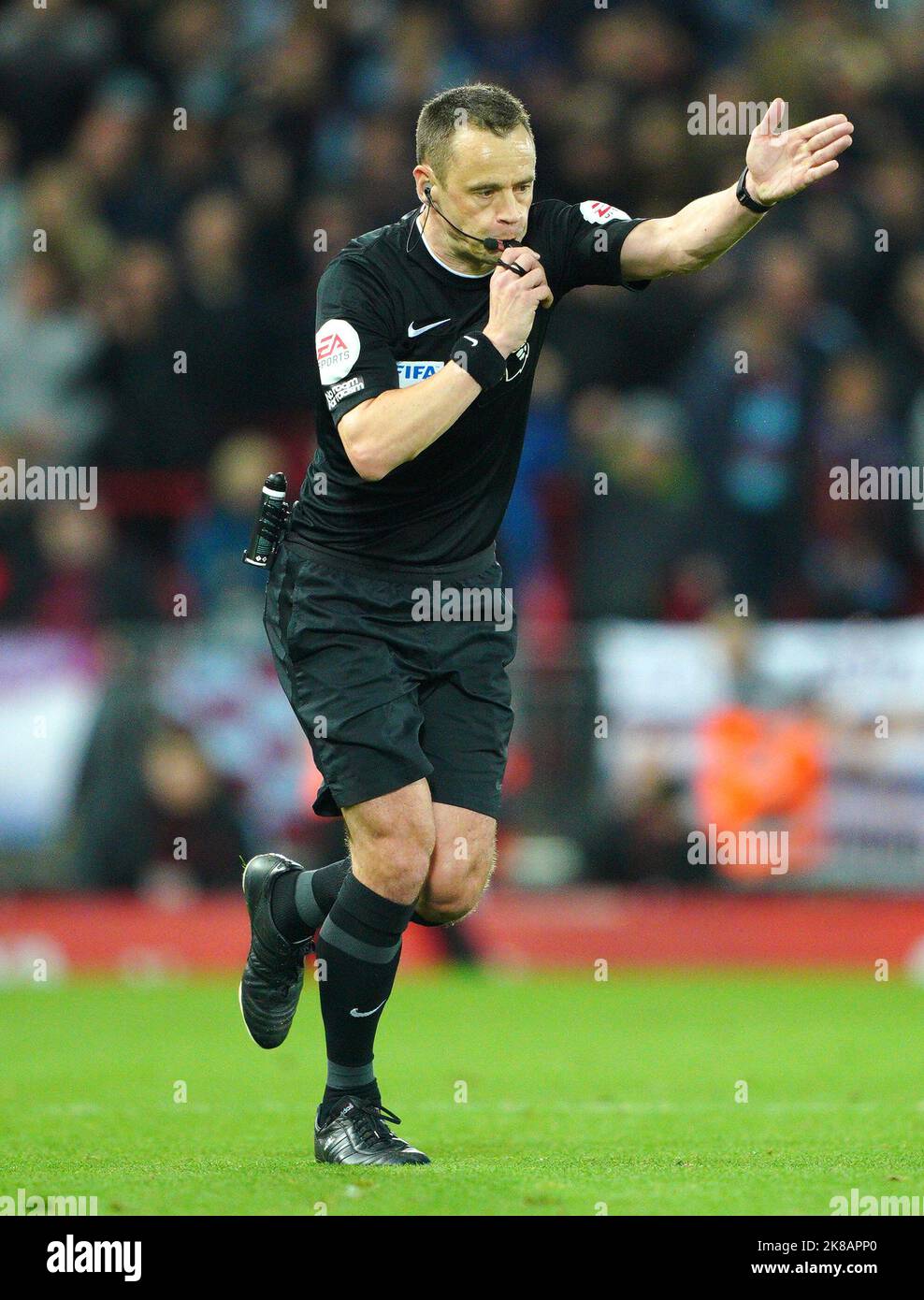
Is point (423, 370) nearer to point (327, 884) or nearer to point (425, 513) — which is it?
point (425, 513)

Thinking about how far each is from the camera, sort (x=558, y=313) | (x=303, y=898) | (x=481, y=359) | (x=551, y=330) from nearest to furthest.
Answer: (x=481, y=359) < (x=303, y=898) < (x=551, y=330) < (x=558, y=313)

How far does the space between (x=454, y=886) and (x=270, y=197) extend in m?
9.01

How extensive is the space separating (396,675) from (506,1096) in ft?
6.96

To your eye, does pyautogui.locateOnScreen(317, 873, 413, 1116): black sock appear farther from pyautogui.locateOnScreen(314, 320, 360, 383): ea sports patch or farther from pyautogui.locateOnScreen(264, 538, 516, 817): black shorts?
pyautogui.locateOnScreen(314, 320, 360, 383): ea sports patch

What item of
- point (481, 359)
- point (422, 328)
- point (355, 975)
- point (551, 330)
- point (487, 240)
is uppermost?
point (551, 330)

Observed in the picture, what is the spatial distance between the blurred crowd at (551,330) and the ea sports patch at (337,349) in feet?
21.1

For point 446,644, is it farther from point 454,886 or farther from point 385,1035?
point 385,1035

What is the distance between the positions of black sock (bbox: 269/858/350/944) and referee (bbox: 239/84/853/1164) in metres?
0.03

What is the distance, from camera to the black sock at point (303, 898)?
592cm

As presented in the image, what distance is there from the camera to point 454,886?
18.3 feet

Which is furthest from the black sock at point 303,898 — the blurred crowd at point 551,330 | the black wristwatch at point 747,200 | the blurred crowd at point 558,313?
the blurred crowd at point 558,313

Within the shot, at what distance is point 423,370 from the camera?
559 cm

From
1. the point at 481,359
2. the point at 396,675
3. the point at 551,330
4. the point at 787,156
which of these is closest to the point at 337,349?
the point at 481,359
